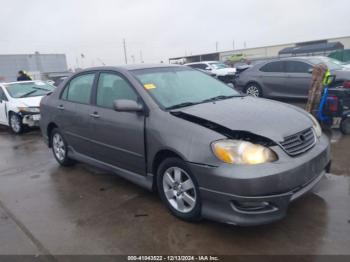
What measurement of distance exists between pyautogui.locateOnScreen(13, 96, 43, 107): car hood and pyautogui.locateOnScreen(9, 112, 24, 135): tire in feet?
1.19

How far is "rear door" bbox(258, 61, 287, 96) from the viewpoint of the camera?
33.2 feet

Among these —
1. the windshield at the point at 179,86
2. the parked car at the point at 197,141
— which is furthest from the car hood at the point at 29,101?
the windshield at the point at 179,86

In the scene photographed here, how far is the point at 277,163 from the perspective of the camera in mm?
2881

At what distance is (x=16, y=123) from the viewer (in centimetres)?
909

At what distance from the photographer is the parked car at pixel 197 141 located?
288 centimetres

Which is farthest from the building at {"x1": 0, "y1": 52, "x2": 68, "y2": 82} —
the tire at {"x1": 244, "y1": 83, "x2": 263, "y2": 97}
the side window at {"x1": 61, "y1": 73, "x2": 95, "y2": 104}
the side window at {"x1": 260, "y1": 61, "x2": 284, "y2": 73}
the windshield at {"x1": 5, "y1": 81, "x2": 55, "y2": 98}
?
the side window at {"x1": 61, "y1": 73, "x2": 95, "y2": 104}

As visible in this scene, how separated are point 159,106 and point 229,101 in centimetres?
89

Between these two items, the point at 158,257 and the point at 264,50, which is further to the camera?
the point at 264,50

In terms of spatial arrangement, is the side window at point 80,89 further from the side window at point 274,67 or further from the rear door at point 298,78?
the side window at point 274,67

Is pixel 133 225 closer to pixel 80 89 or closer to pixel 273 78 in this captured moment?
pixel 80 89

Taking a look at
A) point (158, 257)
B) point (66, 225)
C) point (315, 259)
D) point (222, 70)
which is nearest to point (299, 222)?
point (315, 259)

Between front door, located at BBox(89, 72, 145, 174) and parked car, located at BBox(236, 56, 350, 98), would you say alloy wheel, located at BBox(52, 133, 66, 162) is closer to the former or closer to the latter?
front door, located at BBox(89, 72, 145, 174)

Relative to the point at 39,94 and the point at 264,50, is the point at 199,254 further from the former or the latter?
the point at 264,50

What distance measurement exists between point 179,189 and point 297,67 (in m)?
7.80
